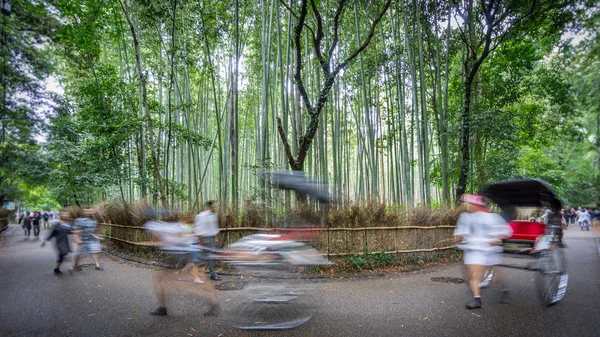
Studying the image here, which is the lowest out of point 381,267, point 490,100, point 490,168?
point 381,267

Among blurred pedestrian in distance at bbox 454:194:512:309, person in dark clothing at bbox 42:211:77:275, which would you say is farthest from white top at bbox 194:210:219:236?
blurred pedestrian in distance at bbox 454:194:512:309

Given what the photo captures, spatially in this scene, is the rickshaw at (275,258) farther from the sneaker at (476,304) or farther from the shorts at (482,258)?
the sneaker at (476,304)

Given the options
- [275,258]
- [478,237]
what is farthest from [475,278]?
[275,258]

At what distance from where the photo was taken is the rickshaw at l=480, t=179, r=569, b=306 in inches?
139

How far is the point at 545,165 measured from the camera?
1356cm

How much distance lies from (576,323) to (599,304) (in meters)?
1.02

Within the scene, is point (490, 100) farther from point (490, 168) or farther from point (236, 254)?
point (236, 254)

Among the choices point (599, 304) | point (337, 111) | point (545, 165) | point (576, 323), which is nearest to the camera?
point (576, 323)

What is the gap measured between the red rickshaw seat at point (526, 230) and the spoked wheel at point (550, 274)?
49cm

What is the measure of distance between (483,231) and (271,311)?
2.51 meters

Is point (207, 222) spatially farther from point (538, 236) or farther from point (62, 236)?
point (538, 236)

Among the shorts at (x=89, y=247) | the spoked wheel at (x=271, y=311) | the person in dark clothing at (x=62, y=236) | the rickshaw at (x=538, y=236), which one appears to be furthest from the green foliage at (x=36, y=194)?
the rickshaw at (x=538, y=236)

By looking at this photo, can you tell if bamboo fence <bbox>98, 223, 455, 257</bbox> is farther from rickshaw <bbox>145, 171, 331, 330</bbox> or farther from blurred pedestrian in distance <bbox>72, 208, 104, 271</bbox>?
rickshaw <bbox>145, 171, 331, 330</bbox>

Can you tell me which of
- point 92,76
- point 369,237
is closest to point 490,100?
point 369,237
